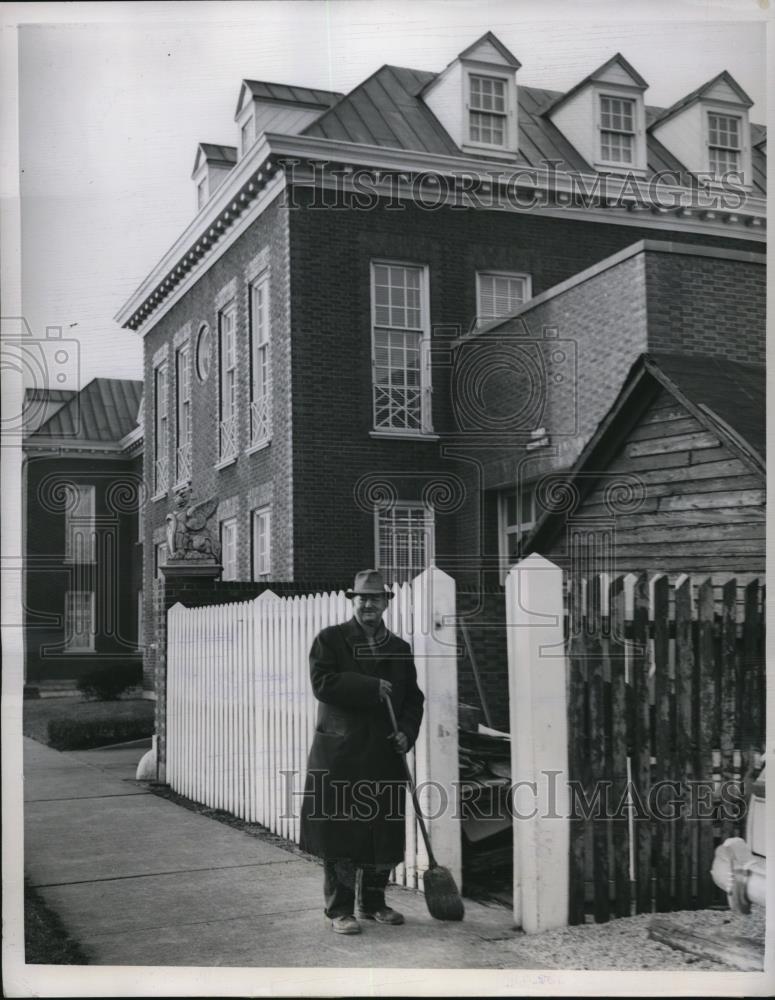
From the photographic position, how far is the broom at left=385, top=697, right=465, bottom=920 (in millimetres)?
6266

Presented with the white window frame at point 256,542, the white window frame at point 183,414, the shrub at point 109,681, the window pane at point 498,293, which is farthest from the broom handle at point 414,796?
the shrub at point 109,681

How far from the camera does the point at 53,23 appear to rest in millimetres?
7070

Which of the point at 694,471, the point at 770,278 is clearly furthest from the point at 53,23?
the point at 694,471

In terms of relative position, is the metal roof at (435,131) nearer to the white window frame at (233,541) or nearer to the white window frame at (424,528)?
the white window frame at (424,528)

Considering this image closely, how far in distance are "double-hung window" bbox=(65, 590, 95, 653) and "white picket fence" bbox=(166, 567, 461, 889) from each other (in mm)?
1774

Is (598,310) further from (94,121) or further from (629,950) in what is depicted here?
(629,950)

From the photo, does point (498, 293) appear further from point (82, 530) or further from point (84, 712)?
point (84, 712)

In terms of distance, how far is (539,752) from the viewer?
6148 millimetres

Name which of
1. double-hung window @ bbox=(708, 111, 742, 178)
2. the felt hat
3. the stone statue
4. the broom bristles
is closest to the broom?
the broom bristles

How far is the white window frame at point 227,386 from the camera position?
16.1 meters

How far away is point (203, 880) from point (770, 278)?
16.6ft

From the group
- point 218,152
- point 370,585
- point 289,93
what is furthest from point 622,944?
point 218,152

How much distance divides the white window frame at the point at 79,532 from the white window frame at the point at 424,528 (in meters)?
3.50

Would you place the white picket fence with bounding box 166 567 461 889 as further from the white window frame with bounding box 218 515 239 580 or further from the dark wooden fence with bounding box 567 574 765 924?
the white window frame with bounding box 218 515 239 580
